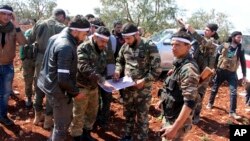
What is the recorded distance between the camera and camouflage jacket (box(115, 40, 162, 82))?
497 cm

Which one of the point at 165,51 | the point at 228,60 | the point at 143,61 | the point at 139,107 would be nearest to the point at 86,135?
the point at 139,107

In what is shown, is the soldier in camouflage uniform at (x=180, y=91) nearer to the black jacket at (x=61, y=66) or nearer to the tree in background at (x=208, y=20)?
the black jacket at (x=61, y=66)

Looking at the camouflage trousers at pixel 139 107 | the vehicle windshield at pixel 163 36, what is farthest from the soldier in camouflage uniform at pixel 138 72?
the vehicle windshield at pixel 163 36

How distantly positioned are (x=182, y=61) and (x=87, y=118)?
2.23 metres

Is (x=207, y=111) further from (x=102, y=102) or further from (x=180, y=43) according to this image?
(x=180, y=43)

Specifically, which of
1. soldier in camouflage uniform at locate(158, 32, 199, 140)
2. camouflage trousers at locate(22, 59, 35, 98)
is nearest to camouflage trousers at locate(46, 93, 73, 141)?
soldier in camouflage uniform at locate(158, 32, 199, 140)

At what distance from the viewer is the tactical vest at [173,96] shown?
3.46 m

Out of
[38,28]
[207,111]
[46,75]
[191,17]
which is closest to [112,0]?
[191,17]

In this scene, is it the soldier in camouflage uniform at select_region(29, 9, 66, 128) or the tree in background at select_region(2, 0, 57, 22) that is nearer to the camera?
the soldier in camouflage uniform at select_region(29, 9, 66, 128)

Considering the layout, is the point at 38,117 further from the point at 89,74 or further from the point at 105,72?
the point at 89,74

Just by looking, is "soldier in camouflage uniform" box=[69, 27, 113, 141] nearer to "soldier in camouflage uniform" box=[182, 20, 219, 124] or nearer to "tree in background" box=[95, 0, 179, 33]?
"soldier in camouflage uniform" box=[182, 20, 219, 124]

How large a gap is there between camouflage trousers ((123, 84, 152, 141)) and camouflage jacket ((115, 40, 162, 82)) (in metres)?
0.20

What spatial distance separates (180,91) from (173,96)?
10 centimetres

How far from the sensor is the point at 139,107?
5.14m
